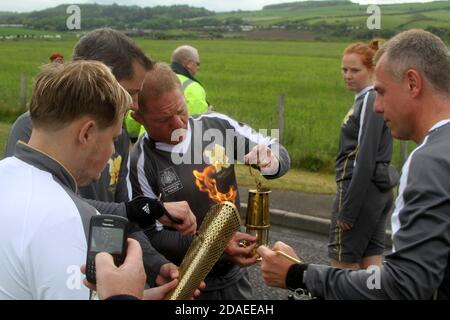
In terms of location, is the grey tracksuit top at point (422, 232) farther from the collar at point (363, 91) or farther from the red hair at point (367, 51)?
the red hair at point (367, 51)

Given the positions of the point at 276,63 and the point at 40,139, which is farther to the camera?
the point at 276,63

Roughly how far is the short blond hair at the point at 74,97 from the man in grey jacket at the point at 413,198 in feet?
3.61

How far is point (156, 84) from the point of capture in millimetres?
3492

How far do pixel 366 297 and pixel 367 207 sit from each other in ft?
9.40

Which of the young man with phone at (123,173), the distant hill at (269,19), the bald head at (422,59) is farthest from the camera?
the distant hill at (269,19)

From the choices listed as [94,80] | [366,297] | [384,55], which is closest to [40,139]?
[94,80]

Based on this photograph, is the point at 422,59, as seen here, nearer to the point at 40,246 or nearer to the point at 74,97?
the point at 74,97

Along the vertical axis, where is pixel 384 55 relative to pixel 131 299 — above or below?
above

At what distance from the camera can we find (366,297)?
2.39 meters

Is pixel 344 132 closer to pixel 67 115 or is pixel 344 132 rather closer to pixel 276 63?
pixel 67 115

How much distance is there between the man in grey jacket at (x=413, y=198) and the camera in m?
2.20

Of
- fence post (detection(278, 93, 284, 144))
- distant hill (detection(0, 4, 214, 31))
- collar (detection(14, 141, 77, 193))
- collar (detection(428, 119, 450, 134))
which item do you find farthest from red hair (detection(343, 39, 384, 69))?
fence post (detection(278, 93, 284, 144))

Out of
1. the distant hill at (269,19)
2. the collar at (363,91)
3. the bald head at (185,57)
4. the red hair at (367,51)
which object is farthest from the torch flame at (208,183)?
the bald head at (185,57)

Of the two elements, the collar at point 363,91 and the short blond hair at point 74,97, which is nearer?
the short blond hair at point 74,97
